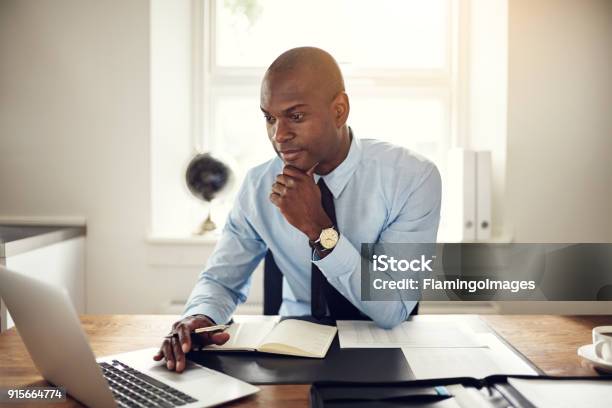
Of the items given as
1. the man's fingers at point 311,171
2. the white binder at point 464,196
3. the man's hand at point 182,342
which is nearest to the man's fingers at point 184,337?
the man's hand at point 182,342

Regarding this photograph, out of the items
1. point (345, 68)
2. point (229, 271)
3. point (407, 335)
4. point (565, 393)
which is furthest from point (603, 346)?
point (345, 68)

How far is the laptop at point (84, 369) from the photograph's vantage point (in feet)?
2.13

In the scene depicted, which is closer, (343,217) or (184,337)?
(184,337)

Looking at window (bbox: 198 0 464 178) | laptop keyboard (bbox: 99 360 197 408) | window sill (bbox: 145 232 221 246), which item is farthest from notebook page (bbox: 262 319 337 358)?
window (bbox: 198 0 464 178)

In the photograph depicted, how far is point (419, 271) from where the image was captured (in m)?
1.27

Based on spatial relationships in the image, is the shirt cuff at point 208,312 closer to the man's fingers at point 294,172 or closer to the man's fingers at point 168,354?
the man's fingers at point 168,354

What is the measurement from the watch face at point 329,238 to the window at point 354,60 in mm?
1476

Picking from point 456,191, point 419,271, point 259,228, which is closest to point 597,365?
point 419,271

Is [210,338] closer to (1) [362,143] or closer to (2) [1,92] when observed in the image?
(1) [362,143]

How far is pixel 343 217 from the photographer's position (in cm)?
139

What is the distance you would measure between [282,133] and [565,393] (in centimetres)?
78

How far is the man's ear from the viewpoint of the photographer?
4.36 feet

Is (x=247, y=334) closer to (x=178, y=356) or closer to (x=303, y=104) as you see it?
(x=178, y=356)

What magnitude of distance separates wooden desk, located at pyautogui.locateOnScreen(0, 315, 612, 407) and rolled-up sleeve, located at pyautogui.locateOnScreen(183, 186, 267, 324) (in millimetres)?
90
